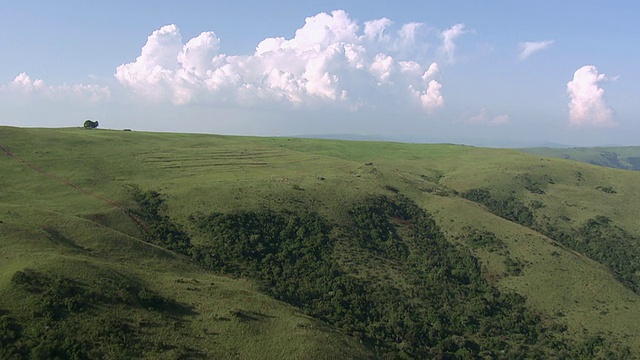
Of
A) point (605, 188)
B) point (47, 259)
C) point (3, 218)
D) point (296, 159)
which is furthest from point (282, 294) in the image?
point (605, 188)

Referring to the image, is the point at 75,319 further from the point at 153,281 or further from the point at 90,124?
the point at 90,124

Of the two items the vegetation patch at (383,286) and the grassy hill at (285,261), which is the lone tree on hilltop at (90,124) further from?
the vegetation patch at (383,286)

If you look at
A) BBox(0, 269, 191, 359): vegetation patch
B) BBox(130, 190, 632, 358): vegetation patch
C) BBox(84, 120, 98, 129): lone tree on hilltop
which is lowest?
BBox(130, 190, 632, 358): vegetation patch

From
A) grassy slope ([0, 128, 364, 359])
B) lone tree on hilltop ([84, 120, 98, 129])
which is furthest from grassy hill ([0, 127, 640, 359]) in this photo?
lone tree on hilltop ([84, 120, 98, 129])

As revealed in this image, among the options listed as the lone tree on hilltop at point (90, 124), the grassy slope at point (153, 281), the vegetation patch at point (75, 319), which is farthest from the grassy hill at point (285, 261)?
the lone tree on hilltop at point (90, 124)

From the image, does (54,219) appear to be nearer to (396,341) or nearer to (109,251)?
(109,251)

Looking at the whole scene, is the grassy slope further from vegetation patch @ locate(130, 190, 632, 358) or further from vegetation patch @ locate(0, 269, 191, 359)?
vegetation patch @ locate(130, 190, 632, 358)

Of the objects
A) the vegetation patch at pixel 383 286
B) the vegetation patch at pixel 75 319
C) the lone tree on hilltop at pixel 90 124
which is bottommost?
the vegetation patch at pixel 383 286


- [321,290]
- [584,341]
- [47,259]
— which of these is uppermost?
[47,259]
